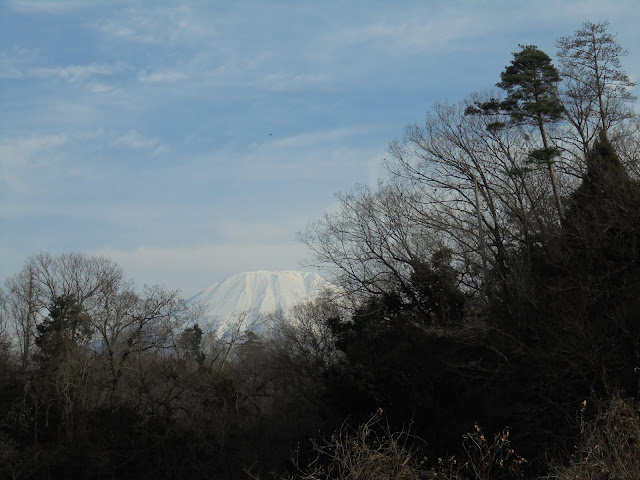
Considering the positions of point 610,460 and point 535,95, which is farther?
point 535,95

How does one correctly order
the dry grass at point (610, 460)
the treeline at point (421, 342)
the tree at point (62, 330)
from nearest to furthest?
the dry grass at point (610, 460), the treeline at point (421, 342), the tree at point (62, 330)

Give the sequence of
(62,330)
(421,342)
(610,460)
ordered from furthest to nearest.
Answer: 1. (62,330)
2. (421,342)
3. (610,460)

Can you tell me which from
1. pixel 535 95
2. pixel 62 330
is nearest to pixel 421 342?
pixel 535 95

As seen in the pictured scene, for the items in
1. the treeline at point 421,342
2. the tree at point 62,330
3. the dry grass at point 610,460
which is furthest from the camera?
the tree at point 62,330

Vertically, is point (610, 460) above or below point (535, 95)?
below

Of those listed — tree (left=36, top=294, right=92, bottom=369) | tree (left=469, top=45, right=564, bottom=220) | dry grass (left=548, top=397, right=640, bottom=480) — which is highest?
tree (left=469, top=45, right=564, bottom=220)

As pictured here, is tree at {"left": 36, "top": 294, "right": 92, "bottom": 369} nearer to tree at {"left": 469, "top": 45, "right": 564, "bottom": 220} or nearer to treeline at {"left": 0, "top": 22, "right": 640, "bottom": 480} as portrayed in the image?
treeline at {"left": 0, "top": 22, "right": 640, "bottom": 480}

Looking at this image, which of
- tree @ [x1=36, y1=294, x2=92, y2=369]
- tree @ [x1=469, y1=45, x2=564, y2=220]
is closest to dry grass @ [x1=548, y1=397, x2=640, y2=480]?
tree @ [x1=469, y1=45, x2=564, y2=220]

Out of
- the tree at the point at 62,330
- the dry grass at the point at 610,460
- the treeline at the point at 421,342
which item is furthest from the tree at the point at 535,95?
the tree at the point at 62,330

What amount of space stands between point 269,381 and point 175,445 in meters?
6.99

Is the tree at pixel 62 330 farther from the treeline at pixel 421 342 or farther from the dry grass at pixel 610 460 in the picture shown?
the dry grass at pixel 610 460

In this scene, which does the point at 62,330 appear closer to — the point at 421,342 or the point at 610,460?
the point at 421,342

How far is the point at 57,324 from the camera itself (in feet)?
124

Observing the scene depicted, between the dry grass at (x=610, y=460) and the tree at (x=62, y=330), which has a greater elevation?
the tree at (x=62, y=330)
